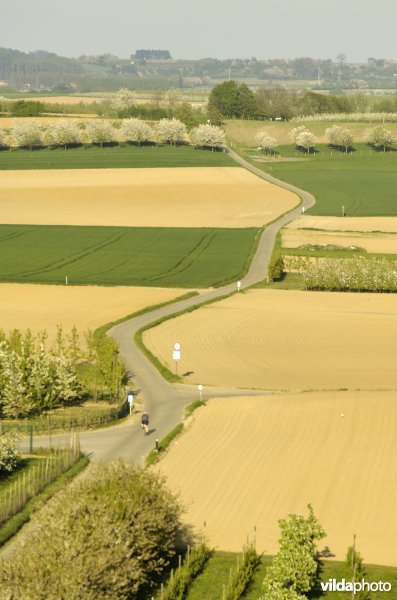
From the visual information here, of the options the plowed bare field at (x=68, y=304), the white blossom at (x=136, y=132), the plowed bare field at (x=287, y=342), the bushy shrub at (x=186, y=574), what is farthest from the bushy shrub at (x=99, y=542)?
the white blossom at (x=136, y=132)

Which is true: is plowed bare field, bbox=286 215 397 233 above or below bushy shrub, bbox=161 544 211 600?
below

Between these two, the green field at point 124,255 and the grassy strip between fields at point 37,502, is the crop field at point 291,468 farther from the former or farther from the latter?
the green field at point 124,255

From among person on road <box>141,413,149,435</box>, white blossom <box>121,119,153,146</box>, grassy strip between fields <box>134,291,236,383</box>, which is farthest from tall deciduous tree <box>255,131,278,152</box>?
person on road <box>141,413,149,435</box>

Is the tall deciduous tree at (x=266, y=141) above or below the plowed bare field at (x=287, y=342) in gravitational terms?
above

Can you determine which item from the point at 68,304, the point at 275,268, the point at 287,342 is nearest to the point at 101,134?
the point at 275,268

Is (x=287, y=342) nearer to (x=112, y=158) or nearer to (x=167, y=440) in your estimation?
(x=167, y=440)

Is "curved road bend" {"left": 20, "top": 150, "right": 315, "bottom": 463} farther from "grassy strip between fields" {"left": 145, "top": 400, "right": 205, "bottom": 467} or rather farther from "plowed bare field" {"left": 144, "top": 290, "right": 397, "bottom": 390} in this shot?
"plowed bare field" {"left": 144, "top": 290, "right": 397, "bottom": 390}
